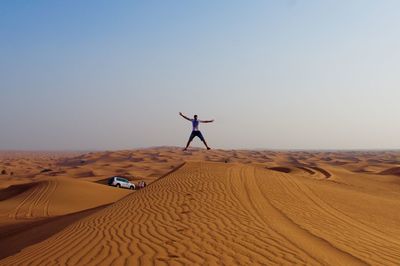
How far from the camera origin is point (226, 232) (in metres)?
8.79

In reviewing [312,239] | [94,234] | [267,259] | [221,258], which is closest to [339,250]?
[312,239]

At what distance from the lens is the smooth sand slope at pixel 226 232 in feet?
23.5

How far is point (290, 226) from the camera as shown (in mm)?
10086

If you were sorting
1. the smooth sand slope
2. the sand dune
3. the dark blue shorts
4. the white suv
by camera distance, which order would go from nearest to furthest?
the smooth sand slope < the dark blue shorts < the sand dune < the white suv

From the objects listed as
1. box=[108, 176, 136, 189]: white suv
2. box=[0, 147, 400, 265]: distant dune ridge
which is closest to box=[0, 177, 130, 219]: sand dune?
box=[0, 147, 400, 265]: distant dune ridge

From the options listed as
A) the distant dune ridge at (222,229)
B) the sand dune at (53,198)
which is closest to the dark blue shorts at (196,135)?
the distant dune ridge at (222,229)

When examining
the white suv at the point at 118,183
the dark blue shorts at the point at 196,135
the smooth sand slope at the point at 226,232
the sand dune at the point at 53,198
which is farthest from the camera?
the white suv at the point at 118,183

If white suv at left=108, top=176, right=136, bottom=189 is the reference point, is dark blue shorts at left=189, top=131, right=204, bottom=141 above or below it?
above

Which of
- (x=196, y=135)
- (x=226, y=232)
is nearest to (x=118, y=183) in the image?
(x=196, y=135)

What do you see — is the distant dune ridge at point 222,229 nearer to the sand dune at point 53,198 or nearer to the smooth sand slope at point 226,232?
the smooth sand slope at point 226,232

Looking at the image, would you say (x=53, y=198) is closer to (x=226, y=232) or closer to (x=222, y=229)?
(x=222, y=229)

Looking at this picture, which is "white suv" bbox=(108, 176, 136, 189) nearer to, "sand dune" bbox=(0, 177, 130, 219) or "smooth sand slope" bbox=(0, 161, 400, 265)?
"sand dune" bbox=(0, 177, 130, 219)

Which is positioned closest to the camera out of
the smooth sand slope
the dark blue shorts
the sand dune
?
the smooth sand slope

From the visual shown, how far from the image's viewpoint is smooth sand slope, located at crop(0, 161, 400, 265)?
23.5 ft
